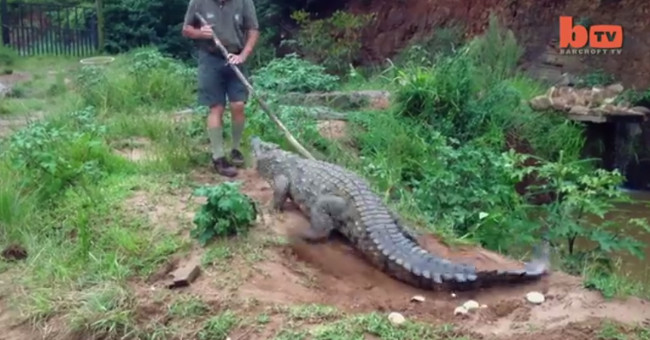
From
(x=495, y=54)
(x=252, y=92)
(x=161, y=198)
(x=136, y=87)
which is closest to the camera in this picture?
(x=161, y=198)

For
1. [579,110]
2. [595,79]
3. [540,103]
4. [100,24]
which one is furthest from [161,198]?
[100,24]

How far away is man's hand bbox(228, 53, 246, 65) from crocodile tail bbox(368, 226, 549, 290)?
2.28 m

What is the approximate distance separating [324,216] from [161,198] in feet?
4.37

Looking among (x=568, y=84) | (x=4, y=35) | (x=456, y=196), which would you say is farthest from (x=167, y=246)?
(x=4, y=35)

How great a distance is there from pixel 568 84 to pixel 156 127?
6.22m

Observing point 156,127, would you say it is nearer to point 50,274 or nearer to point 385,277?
point 50,274

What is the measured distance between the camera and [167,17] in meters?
17.2

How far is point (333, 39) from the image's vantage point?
50.6 feet

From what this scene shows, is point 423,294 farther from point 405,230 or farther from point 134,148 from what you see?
point 134,148

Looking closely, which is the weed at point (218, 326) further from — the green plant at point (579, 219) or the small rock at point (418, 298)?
the green plant at point (579, 219)

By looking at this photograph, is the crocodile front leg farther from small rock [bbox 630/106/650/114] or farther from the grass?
small rock [bbox 630/106/650/114]

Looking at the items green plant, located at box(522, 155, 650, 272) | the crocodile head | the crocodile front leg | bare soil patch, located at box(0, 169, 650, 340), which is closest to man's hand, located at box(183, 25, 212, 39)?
the crocodile head

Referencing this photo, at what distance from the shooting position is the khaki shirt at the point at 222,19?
747cm

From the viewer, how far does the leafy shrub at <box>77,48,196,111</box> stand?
9.90 m
